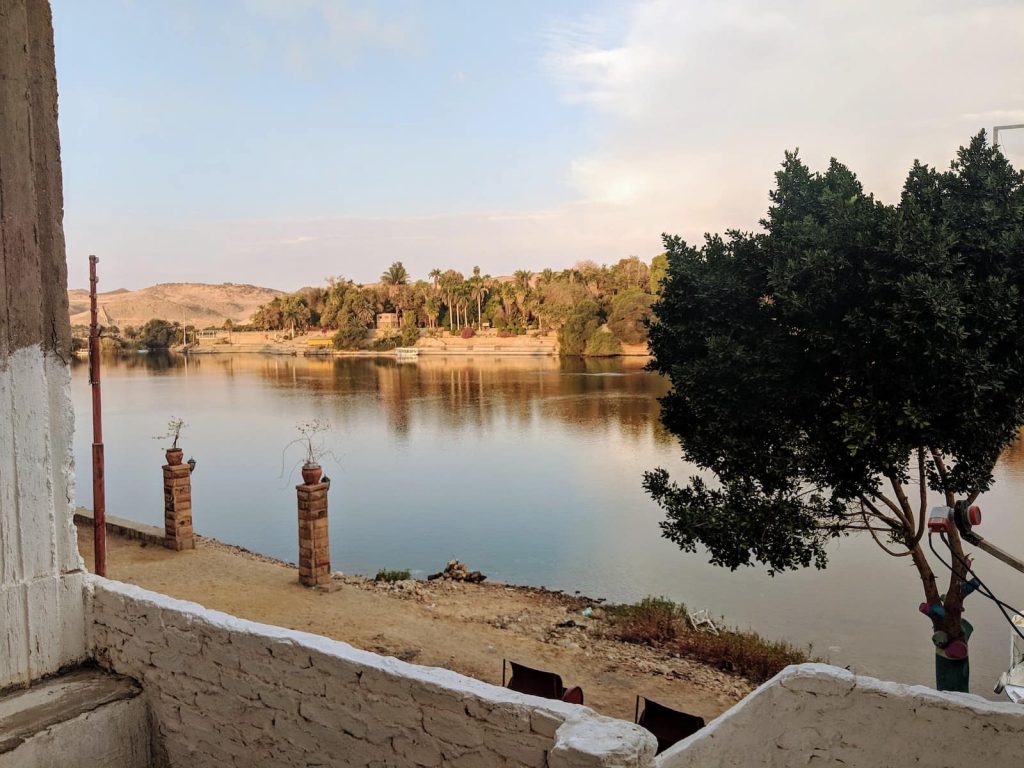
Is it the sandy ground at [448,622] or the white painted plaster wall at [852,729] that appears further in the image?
the sandy ground at [448,622]

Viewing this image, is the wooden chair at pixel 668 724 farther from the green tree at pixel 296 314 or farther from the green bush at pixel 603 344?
the green tree at pixel 296 314

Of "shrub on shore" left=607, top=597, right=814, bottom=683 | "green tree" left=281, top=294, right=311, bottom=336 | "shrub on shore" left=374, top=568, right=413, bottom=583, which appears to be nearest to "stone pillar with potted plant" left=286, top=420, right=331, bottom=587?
"shrub on shore" left=374, top=568, right=413, bottom=583

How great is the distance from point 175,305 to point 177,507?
181 meters

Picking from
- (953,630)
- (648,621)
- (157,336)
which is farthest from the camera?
(157,336)

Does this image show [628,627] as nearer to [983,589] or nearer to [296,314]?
[983,589]

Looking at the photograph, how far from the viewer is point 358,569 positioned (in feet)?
53.5

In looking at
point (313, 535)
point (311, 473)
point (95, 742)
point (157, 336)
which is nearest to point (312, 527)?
point (313, 535)

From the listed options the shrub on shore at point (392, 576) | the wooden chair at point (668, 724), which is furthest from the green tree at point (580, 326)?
the wooden chair at point (668, 724)

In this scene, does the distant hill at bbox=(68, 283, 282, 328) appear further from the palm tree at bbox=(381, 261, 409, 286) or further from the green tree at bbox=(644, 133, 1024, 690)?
the green tree at bbox=(644, 133, 1024, 690)

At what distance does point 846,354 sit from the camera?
6969mm

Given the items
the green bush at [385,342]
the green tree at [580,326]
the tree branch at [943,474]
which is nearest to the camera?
the tree branch at [943,474]

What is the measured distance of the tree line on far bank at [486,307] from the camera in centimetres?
6806

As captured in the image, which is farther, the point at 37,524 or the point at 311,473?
the point at 311,473

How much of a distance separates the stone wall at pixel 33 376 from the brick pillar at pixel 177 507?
26.4 feet
